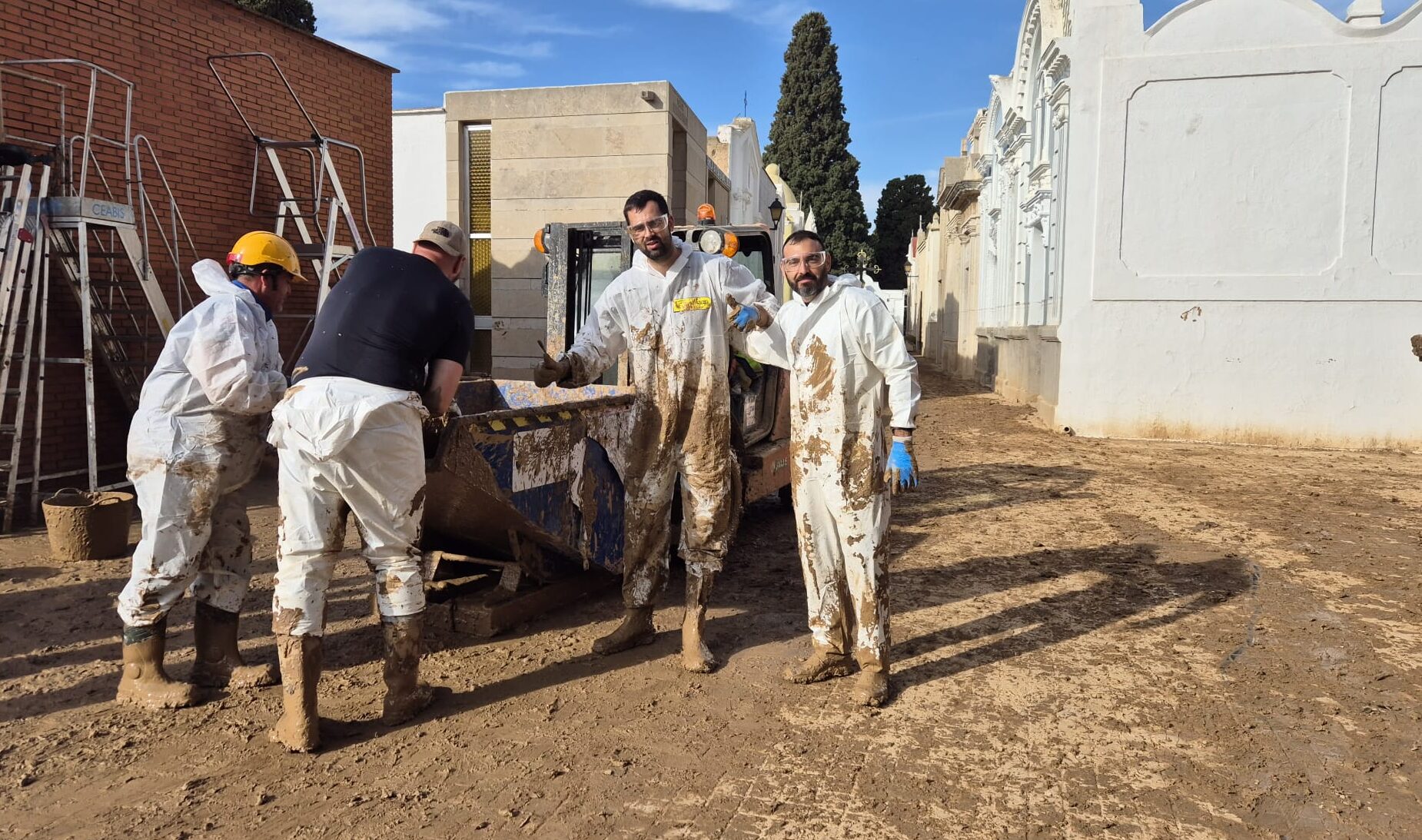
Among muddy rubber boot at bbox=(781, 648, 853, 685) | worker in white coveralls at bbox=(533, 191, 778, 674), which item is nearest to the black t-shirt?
worker in white coveralls at bbox=(533, 191, 778, 674)

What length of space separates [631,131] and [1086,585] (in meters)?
8.44

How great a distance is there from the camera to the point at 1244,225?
11.6m

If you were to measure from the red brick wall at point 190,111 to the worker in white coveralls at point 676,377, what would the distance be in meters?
5.48

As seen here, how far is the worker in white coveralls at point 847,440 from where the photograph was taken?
379 centimetres

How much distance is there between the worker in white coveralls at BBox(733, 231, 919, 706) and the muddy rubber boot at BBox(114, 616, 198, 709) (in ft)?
8.34

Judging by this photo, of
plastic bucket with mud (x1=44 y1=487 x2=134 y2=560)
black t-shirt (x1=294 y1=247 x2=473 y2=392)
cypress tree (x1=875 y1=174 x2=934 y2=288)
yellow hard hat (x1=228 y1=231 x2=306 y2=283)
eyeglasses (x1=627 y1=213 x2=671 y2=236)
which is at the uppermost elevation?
cypress tree (x1=875 y1=174 x2=934 y2=288)

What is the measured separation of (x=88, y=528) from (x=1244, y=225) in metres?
12.4

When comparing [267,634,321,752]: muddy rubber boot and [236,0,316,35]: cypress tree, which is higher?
[236,0,316,35]: cypress tree

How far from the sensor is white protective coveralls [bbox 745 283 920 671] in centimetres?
380

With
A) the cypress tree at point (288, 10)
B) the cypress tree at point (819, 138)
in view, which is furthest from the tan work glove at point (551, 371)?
the cypress tree at point (819, 138)

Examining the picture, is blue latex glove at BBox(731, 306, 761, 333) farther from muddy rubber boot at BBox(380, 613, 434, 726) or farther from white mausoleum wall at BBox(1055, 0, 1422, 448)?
white mausoleum wall at BBox(1055, 0, 1422, 448)

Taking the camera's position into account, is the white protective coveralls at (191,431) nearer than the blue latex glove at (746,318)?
Yes

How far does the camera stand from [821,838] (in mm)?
2846

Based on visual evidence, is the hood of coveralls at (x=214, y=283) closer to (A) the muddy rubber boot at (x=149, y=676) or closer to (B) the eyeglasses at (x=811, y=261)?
(A) the muddy rubber boot at (x=149, y=676)
